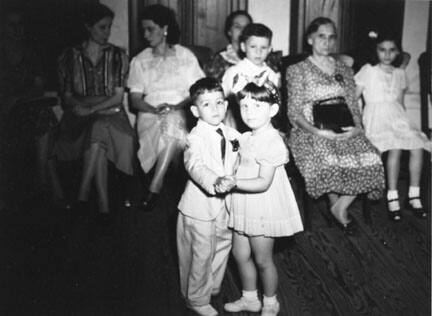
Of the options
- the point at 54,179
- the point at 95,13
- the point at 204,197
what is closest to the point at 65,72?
the point at 95,13

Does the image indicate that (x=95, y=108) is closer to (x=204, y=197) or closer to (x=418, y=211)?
(x=204, y=197)

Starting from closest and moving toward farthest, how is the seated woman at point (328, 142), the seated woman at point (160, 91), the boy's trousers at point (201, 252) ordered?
the boy's trousers at point (201, 252) < the seated woman at point (328, 142) < the seated woman at point (160, 91)

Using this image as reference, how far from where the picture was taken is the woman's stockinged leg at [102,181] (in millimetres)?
3211

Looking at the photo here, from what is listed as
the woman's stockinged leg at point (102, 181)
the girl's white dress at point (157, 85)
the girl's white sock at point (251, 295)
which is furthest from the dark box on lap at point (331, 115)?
the woman's stockinged leg at point (102, 181)

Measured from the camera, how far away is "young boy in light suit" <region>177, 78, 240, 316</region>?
202 centimetres

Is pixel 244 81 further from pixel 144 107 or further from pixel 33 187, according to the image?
pixel 33 187

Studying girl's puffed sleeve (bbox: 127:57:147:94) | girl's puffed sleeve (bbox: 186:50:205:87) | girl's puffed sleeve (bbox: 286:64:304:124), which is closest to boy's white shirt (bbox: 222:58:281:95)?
girl's puffed sleeve (bbox: 286:64:304:124)

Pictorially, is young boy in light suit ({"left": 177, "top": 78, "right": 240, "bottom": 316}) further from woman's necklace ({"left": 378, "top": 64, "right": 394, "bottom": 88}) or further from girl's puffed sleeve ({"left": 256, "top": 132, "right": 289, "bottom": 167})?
woman's necklace ({"left": 378, "top": 64, "right": 394, "bottom": 88})

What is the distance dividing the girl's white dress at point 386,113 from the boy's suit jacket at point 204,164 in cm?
170

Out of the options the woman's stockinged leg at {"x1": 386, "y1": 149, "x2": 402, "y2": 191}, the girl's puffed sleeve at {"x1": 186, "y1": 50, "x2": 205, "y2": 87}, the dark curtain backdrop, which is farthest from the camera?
the dark curtain backdrop

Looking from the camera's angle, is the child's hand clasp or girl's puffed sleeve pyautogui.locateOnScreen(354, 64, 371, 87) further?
girl's puffed sleeve pyautogui.locateOnScreen(354, 64, 371, 87)

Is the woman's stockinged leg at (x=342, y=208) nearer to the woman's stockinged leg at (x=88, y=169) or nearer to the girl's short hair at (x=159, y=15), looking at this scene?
the woman's stockinged leg at (x=88, y=169)

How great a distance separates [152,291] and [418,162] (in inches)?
84.6

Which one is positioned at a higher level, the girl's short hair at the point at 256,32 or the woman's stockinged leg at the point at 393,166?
the girl's short hair at the point at 256,32
